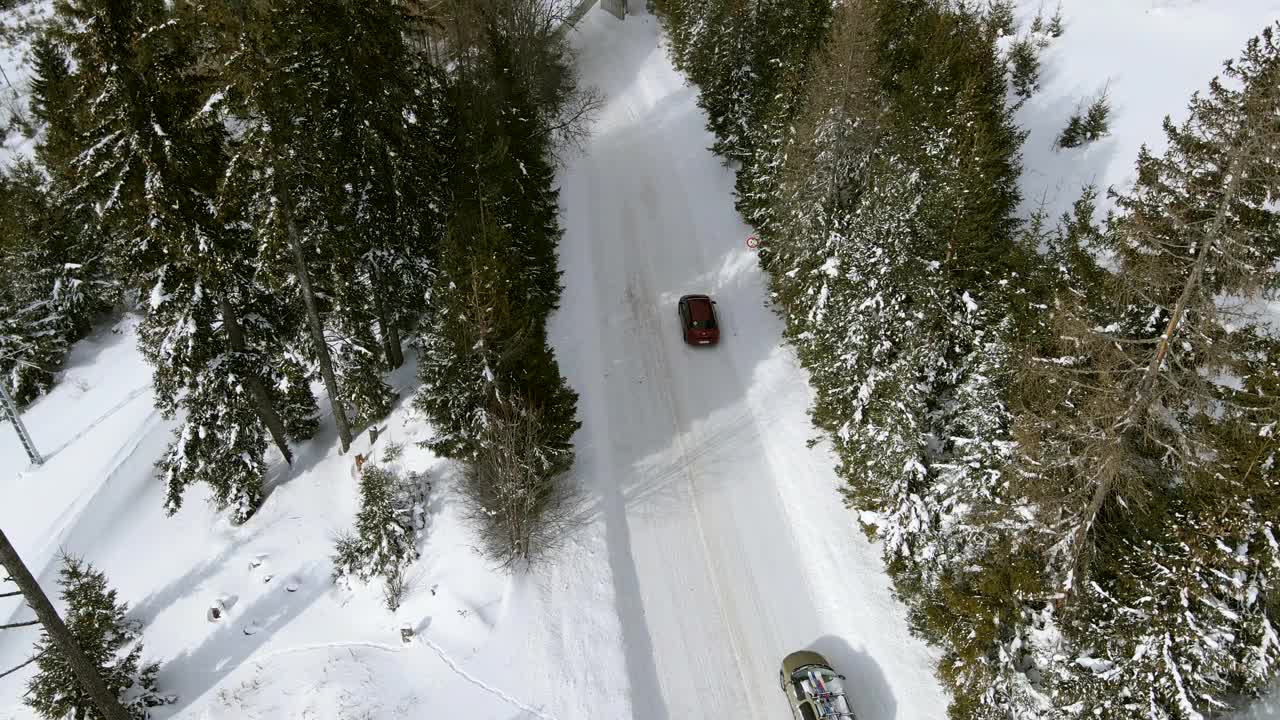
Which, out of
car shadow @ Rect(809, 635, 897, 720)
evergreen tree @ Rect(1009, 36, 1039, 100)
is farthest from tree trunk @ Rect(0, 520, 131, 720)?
evergreen tree @ Rect(1009, 36, 1039, 100)

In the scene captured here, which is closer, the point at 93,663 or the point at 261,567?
the point at 93,663

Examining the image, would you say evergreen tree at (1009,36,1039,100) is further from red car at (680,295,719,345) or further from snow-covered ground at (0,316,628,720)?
snow-covered ground at (0,316,628,720)

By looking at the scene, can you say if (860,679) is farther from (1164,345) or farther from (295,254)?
(295,254)

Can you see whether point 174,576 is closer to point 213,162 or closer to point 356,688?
point 356,688

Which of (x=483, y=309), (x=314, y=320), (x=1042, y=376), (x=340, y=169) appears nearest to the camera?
(x=1042, y=376)

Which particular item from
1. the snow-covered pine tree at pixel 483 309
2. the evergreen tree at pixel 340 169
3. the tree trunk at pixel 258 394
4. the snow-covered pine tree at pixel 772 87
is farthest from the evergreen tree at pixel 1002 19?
the tree trunk at pixel 258 394

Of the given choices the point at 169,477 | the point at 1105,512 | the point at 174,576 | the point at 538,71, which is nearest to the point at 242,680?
the point at 174,576

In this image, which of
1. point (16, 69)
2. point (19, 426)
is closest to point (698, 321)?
point (19, 426)
